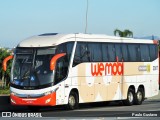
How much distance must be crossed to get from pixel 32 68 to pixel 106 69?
17.2 ft

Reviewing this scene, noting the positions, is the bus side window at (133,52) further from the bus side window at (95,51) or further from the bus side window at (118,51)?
the bus side window at (95,51)

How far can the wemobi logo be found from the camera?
28803 mm

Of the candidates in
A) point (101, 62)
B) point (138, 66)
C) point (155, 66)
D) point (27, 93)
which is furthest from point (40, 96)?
point (155, 66)

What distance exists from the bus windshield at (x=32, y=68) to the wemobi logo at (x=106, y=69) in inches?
136

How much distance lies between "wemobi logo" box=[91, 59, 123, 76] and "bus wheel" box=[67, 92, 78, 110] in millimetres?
1857

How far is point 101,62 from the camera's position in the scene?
29.2 metres

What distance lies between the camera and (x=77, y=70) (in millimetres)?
27266

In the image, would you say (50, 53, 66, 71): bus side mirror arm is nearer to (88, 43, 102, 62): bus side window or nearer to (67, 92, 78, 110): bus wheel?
(67, 92, 78, 110): bus wheel

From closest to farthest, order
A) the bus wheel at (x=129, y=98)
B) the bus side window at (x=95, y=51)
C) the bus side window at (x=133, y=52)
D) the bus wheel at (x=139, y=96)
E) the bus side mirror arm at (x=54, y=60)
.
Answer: the bus side mirror arm at (x=54, y=60) → the bus side window at (x=95, y=51) → the bus side window at (x=133, y=52) → the bus wheel at (x=129, y=98) → the bus wheel at (x=139, y=96)

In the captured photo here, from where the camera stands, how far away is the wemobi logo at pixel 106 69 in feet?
94.5

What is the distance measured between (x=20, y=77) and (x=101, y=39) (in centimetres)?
563

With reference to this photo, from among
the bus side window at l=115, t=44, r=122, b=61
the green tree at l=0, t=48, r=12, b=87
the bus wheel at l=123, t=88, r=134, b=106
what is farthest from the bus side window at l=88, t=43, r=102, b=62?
the green tree at l=0, t=48, r=12, b=87

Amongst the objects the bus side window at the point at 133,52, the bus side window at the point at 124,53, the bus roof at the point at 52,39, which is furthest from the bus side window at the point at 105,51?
the bus side window at the point at 133,52

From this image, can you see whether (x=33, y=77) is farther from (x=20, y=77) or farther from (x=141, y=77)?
(x=141, y=77)
